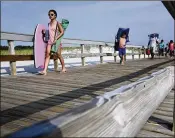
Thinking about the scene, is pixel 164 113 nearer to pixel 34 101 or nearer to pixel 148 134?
pixel 148 134

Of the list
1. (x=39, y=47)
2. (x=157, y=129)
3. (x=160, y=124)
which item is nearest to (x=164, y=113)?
(x=160, y=124)

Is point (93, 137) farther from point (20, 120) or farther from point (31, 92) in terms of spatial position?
point (31, 92)

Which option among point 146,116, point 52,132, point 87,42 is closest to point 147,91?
point 146,116

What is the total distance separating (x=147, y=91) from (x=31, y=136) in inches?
84.8

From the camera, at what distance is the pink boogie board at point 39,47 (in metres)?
6.78

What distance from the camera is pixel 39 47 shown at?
6.94 metres

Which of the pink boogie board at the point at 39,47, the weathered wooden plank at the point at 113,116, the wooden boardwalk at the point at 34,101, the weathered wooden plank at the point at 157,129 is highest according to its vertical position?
the pink boogie board at the point at 39,47

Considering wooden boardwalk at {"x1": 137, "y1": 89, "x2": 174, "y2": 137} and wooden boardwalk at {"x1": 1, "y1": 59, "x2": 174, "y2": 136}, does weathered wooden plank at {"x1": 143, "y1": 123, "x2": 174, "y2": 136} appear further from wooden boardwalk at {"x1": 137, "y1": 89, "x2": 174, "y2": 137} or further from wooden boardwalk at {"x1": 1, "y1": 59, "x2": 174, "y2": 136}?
wooden boardwalk at {"x1": 1, "y1": 59, "x2": 174, "y2": 136}

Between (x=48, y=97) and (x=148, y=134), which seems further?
(x=48, y=97)

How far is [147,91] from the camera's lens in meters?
3.08

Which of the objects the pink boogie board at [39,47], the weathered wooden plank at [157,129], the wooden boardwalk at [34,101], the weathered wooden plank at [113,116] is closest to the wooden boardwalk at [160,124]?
the weathered wooden plank at [157,129]

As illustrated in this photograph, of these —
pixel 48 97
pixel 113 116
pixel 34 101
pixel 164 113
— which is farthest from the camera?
pixel 48 97

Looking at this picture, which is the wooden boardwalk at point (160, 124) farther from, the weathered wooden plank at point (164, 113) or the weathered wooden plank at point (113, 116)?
the weathered wooden plank at point (113, 116)

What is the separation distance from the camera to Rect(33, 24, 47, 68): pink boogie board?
6.78 m
